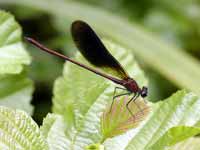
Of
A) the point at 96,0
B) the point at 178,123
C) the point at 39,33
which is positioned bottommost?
the point at 39,33

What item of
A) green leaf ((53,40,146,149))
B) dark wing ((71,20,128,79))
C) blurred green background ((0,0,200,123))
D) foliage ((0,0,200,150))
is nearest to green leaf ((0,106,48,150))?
foliage ((0,0,200,150))

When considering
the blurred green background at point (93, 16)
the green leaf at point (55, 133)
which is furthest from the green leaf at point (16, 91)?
the blurred green background at point (93, 16)

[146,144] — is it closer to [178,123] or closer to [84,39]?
[178,123]

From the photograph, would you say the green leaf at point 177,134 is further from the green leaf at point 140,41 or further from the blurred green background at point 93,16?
the blurred green background at point 93,16

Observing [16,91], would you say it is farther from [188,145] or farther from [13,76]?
[188,145]

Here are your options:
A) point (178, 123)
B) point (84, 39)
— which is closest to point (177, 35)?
point (84, 39)

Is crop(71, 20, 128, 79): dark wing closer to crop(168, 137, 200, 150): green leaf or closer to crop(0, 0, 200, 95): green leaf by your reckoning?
crop(168, 137, 200, 150): green leaf

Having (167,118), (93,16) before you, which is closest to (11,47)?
(167,118)
